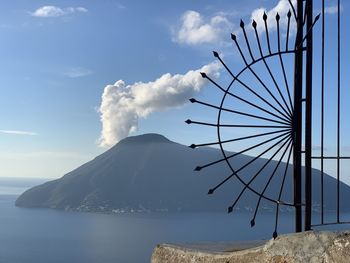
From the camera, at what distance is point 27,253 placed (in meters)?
97.9

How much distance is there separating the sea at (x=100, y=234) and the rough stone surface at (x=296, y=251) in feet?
212

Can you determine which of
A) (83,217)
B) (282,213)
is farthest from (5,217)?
(282,213)

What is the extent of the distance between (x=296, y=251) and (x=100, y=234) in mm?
131490

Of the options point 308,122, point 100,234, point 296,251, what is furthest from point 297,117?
point 100,234

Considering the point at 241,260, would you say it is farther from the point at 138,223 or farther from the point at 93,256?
the point at 138,223

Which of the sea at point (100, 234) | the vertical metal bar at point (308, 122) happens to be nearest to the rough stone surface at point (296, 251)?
the vertical metal bar at point (308, 122)

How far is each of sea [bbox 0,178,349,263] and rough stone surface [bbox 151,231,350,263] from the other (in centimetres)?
6455

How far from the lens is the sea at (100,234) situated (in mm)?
96812

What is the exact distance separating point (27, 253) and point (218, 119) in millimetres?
101263

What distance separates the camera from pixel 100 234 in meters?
130

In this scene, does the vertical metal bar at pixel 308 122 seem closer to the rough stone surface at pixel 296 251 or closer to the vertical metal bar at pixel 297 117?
the vertical metal bar at pixel 297 117

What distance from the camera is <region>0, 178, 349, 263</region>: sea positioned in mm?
96812

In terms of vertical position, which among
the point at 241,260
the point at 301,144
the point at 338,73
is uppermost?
the point at 338,73

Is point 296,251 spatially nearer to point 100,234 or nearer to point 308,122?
point 308,122
